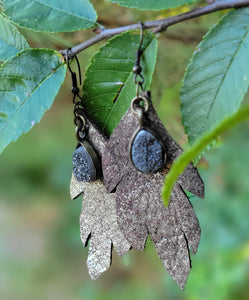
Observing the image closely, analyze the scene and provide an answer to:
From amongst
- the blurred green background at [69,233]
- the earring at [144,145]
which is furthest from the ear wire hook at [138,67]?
the blurred green background at [69,233]

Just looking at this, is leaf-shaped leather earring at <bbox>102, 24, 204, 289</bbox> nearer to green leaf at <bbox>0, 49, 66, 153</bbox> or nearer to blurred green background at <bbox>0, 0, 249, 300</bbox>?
green leaf at <bbox>0, 49, 66, 153</bbox>

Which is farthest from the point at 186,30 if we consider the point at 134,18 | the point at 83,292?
the point at 83,292

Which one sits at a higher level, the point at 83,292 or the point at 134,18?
the point at 134,18

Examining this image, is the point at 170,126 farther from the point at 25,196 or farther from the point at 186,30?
the point at 25,196

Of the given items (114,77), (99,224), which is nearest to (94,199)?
(99,224)

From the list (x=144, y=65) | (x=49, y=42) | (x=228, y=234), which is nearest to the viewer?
(x=144, y=65)

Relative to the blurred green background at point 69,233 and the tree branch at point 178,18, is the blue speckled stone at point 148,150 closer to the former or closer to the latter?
the tree branch at point 178,18
